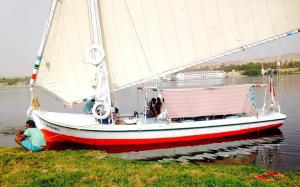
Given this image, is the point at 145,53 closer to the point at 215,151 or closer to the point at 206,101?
the point at 206,101

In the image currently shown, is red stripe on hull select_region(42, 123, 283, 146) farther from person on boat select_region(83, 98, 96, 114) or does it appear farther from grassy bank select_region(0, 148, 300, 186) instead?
grassy bank select_region(0, 148, 300, 186)

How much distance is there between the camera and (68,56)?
2106 cm

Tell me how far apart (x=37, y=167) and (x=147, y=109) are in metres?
10.3

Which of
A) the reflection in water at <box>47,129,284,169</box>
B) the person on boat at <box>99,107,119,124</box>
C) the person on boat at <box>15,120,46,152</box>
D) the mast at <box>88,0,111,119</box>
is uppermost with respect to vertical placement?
the mast at <box>88,0,111,119</box>

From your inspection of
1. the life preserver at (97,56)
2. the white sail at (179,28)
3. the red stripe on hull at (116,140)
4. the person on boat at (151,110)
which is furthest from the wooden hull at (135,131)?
the life preserver at (97,56)

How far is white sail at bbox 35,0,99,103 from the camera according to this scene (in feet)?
67.0

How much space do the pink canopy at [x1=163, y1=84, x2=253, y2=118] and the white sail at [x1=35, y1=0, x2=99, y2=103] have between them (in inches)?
193

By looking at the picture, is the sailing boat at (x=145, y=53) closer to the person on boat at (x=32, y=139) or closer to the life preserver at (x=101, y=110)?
the life preserver at (x=101, y=110)

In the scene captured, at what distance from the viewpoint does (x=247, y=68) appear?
155m

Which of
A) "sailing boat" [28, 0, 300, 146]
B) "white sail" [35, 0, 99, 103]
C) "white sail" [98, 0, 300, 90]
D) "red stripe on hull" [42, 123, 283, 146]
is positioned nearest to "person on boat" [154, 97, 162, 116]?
"sailing boat" [28, 0, 300, 146]

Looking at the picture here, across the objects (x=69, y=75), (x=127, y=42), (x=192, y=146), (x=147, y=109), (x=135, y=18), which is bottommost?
(x=192, y=146)

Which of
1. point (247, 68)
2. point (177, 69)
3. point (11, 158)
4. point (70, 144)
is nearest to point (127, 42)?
point (177, 69)

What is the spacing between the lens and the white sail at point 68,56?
2042 centimetres

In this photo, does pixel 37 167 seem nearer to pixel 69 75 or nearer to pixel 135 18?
pixel 69 75
